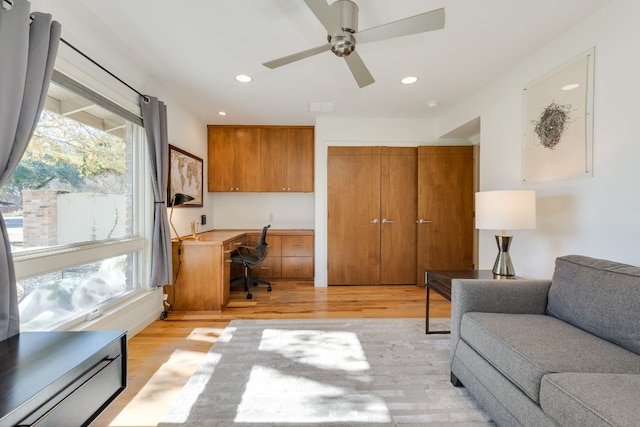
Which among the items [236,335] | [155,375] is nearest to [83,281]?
[155,375]

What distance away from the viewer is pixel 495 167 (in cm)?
273

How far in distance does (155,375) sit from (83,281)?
0.89 m

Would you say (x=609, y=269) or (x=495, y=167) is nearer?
(x=609, y=269)

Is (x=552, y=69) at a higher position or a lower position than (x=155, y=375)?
higher

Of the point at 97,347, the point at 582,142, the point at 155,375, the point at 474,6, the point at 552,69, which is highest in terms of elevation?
the point at 474,6

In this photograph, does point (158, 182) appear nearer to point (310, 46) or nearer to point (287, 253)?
point (310, 46)

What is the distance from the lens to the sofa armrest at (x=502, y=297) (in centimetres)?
164

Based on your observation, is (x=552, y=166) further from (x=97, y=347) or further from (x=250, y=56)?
(x=97, y=347)

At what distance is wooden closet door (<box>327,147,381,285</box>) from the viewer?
3965 mm

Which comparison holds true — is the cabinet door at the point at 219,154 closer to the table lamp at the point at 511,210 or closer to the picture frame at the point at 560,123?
the table lamp at the point at 511,210

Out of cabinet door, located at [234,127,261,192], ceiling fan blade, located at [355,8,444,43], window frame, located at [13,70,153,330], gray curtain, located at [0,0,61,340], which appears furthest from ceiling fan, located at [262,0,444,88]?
cabinet door, located at [234,127,261,192]

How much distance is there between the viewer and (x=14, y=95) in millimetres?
1294

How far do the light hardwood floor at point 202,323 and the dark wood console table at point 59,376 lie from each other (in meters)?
0.33

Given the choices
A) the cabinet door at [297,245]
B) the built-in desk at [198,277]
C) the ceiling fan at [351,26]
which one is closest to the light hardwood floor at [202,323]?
the built-in desk at [198,277]
